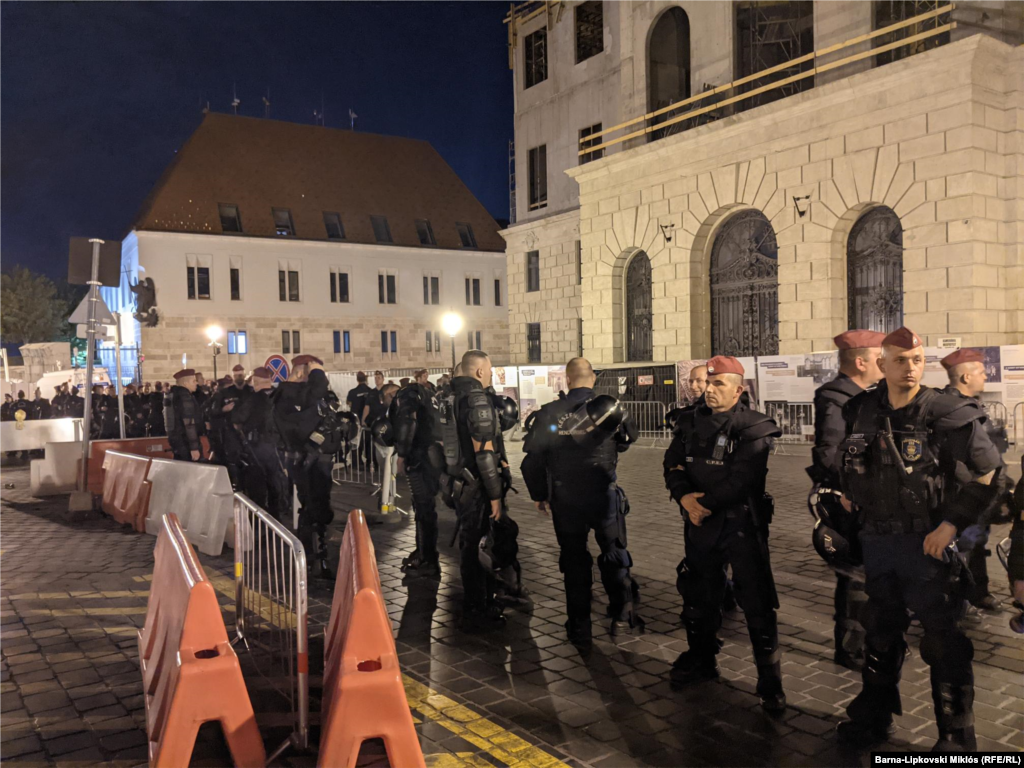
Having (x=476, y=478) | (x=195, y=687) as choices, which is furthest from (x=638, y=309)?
(x=195, y=687)

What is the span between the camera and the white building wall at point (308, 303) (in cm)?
4069

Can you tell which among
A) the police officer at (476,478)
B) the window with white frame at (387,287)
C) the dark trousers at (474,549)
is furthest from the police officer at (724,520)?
the window with white frame at (387,287)

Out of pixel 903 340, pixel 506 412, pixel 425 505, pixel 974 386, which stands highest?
pixel 903 340

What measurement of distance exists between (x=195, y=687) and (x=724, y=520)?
2.88 m

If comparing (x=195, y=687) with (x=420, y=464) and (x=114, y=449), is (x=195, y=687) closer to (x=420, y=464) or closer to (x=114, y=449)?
(x=420, y=464)

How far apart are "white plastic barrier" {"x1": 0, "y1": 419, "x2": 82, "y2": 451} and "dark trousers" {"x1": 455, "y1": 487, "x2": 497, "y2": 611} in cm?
1613

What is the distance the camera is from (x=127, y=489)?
1080 centimetres

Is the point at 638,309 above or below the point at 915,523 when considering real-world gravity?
above

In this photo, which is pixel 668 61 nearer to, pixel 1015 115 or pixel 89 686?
pixel 1015 115

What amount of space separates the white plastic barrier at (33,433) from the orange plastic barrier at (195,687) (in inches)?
678

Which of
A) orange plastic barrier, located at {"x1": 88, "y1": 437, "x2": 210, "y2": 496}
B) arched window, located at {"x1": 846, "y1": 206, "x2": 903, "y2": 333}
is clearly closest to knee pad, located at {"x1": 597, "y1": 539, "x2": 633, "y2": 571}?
orange plastic barrier, located at {"x1": 88, "y1": 437, "x2": 210, "y2": 496}

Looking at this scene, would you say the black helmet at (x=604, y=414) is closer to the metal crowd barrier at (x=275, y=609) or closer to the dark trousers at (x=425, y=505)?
the metal crowd barrier at (x=275, y=609)

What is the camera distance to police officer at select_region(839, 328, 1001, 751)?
3682 mm

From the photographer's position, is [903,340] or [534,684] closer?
[903,340]
